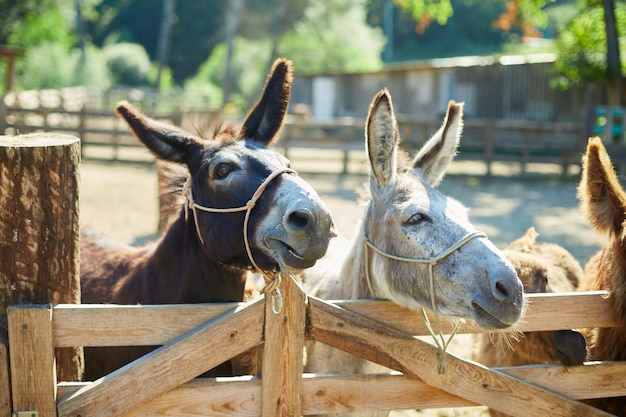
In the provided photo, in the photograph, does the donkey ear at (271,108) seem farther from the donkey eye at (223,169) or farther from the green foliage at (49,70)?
the green foliage at (49,70)

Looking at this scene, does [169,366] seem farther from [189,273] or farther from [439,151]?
[439,151]

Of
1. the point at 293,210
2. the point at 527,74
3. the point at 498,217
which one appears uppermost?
the point at 527,74

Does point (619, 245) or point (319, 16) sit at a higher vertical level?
point (319, 16)

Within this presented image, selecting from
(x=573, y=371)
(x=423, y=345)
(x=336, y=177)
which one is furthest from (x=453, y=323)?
(x=336, y=177)

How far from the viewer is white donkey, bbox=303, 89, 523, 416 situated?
253 centimetres

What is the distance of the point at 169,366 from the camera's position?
2.49m

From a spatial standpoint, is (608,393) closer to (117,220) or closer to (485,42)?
(117,220)

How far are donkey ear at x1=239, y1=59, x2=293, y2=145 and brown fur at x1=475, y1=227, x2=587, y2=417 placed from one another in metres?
1.47

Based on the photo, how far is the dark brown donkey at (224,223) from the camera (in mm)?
2559

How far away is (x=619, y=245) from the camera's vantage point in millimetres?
3143

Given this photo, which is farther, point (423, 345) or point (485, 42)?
point (485, 42)

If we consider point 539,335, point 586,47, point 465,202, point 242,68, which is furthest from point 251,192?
point 242,68

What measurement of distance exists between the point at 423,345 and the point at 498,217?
28.5ft

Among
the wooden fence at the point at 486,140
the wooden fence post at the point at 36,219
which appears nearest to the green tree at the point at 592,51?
the wooden fence at the point at 486,140
